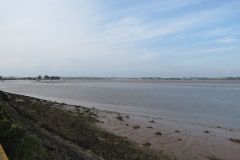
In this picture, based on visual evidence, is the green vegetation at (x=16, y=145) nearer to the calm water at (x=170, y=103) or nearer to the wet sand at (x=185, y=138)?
the wet sand at (x=185, y=138)

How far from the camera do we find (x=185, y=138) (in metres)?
18.3

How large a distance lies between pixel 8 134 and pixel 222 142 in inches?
537

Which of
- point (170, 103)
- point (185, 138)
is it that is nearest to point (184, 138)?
point (185, 138)

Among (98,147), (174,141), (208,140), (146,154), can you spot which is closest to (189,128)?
(208,140)

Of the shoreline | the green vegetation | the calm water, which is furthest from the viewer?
the calm water

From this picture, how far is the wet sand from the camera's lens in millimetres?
15095

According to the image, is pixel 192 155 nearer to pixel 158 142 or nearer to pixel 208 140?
pixel 158 142

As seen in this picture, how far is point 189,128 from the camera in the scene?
22.3 m

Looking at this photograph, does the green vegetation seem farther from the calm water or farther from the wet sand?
the calm water

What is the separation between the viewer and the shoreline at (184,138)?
1509 centimetres

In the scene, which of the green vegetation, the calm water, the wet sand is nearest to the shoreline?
the wet sand

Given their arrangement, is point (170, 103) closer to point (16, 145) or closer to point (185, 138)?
point (185, 138)

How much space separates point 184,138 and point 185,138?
0.07 m

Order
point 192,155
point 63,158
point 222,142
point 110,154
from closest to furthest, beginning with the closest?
1. point 63,158
2. point 110,154
3. point 192,155
4. point 222,142
